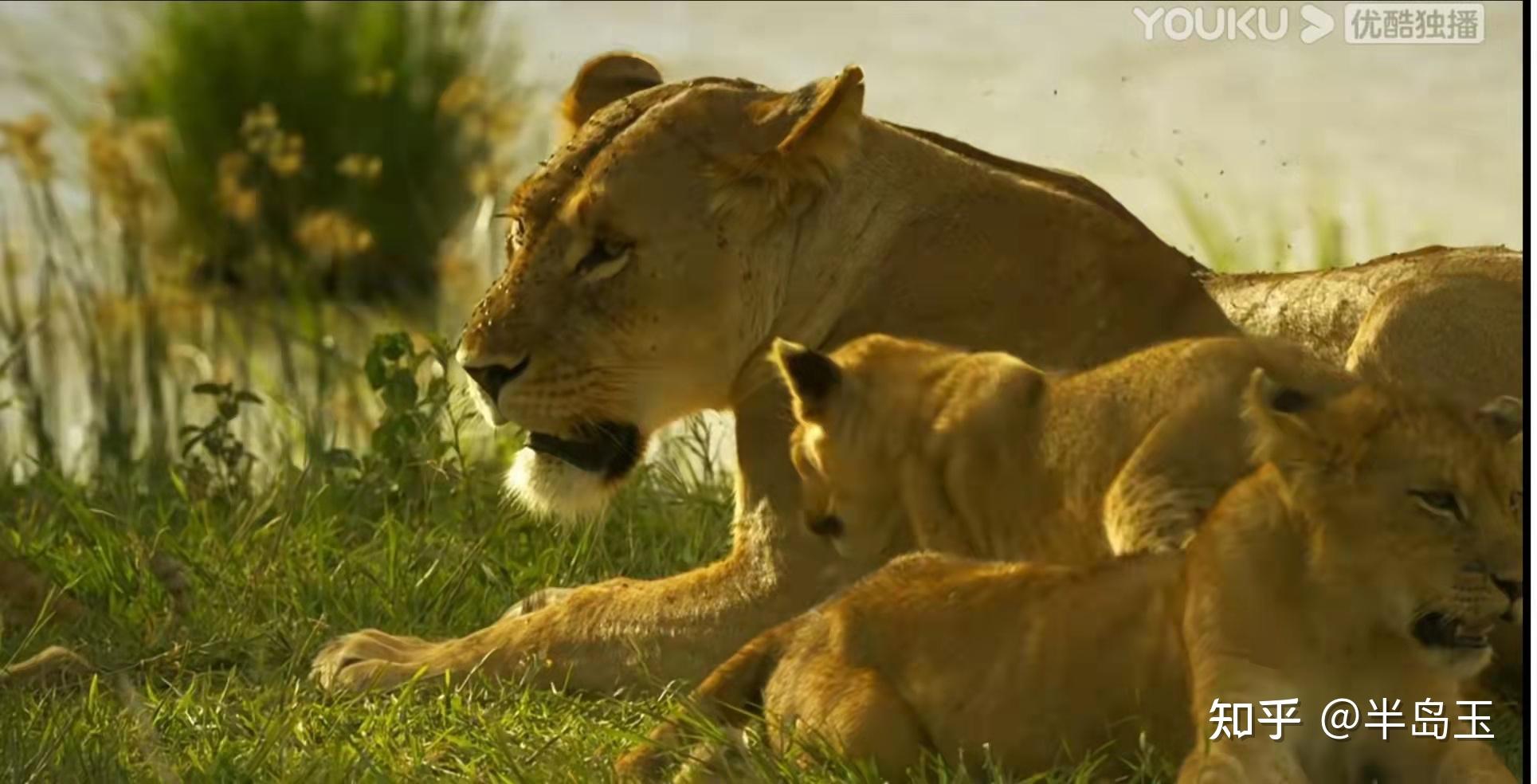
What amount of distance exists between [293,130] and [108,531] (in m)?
5.65

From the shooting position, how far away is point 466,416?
5809mm

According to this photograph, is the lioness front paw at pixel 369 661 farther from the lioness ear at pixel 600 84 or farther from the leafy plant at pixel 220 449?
the leafy plant at pixel 220 449

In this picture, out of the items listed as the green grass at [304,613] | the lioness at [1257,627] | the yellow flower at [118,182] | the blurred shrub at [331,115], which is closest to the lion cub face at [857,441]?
the green grass at [304,613]

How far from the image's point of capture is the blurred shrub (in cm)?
1080

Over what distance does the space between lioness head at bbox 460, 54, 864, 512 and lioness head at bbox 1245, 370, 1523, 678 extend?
1464 mm

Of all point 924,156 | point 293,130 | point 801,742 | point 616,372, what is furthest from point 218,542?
point 293,130

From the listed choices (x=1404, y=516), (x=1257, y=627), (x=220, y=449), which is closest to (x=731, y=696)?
(x=1257, y=627)

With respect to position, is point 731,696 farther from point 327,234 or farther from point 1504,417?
point 327,234

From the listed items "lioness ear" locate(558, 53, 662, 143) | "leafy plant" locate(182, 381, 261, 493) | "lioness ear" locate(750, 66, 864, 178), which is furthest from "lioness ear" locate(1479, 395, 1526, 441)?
"leafy plant" locate(182, 381, 261, 493)

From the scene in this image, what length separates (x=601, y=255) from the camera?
500 centimetres

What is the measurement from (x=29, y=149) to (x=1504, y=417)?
13.3ft

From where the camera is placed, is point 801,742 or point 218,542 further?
point 218,542

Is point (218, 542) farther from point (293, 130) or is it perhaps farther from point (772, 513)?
point (293, 130)

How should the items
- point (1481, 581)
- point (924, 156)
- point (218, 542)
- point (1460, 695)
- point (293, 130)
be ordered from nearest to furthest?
1. point (1481, 581)
2. point (1460, 695)
3. point (924, 156)
4. point (218, 542)
5. point (293, 130)
